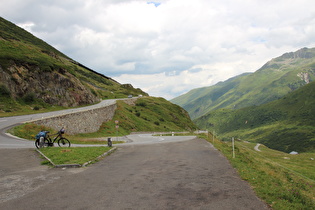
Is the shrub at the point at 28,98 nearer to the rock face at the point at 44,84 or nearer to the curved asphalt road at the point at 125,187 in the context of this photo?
the rock face at the point at 44,84

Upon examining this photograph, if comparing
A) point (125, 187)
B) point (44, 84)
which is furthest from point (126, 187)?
point (44, 84)

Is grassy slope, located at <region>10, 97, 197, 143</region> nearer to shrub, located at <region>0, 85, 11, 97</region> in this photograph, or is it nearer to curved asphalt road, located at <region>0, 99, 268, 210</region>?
curved asphalt road, located at <region>0, 99, 268, 210</region>

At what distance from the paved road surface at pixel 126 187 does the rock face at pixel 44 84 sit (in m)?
43.4

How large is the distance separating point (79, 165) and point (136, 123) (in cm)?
6022

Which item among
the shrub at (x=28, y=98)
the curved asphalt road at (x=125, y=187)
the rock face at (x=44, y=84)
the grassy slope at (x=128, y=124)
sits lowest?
the curved asphalt road at (x=125, y=187)

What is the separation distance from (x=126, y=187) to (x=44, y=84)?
186 feet

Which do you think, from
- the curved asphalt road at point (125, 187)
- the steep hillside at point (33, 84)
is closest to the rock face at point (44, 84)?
the steep hillside at point (33, 84)

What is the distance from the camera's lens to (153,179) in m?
12.8

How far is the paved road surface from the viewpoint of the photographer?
903 cm

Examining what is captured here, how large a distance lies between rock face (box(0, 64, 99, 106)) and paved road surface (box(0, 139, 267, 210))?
142 ft

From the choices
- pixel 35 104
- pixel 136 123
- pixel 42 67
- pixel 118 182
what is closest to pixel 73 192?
pixel 118 182

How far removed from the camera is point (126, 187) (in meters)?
11.2

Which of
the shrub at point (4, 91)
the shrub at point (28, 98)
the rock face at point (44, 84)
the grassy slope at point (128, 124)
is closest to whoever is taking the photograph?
the grassy slope at point (128, 124)

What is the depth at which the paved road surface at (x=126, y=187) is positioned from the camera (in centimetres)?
903
